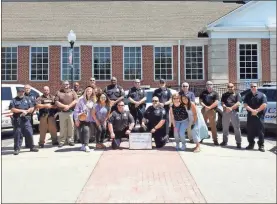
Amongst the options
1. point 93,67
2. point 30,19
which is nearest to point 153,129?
point 93,67

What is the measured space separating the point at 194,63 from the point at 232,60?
7.28 ft

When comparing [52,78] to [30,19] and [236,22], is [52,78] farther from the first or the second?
[236,22]

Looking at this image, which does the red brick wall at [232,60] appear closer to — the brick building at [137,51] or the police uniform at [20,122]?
the brick building at [137,51]

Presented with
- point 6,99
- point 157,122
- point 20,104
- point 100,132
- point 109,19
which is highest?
point 109,19

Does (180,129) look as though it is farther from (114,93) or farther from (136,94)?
(114,93)

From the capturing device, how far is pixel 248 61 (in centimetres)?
2273

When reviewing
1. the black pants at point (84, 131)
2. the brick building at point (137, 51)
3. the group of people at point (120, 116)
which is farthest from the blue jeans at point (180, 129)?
the brick building at point (137, 51)

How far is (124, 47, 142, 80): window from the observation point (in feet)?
75.6

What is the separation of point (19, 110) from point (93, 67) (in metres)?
14.3

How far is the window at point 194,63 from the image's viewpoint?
23.2 metres

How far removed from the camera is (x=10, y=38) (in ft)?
74.6

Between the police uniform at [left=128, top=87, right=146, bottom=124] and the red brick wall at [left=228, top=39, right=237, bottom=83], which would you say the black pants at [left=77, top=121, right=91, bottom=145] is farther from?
the red brick wall at [left=228, top=39, right=237, bottom=83]

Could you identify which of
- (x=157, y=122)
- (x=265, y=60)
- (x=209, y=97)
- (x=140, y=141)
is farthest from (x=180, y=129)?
(x=265, y=60)

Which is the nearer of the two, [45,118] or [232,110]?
[232,110]
